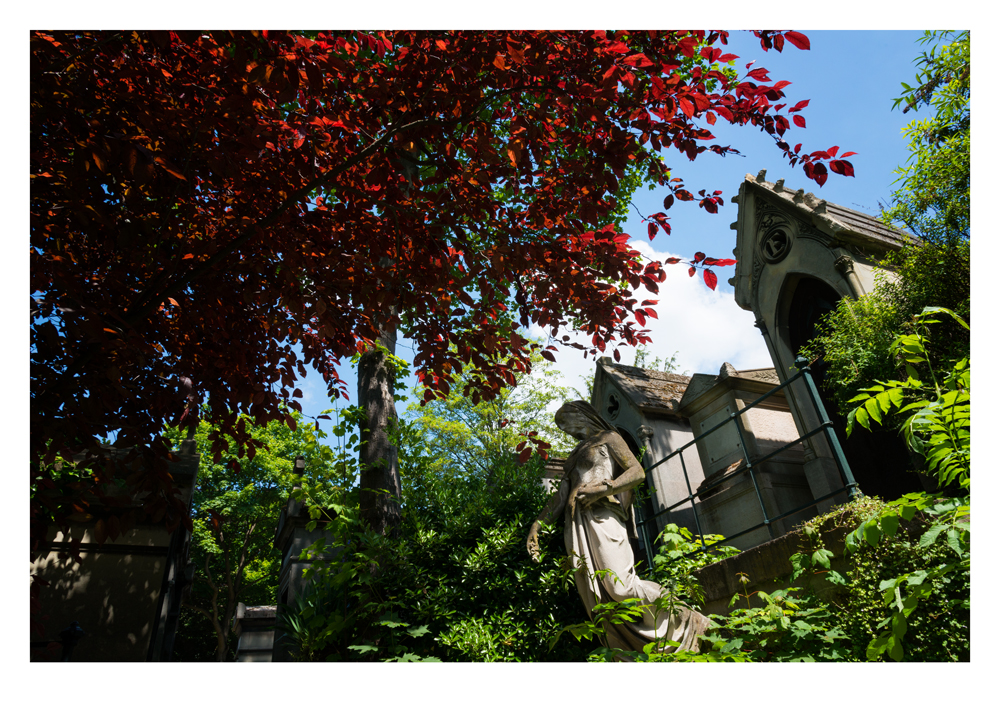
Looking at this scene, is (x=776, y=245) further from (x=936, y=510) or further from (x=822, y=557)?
(x=936, y=510)

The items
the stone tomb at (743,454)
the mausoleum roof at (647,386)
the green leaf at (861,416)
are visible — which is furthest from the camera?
the mausoleum roof at (647,386)

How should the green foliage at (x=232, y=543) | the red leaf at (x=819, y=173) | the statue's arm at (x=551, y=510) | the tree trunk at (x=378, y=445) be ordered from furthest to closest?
the green foliage at (x=232, y=543) → the tree trunk at (x=378, y=445) → the statue's arm at (x=551, y=510) → the red leaf at (x=819, y=173)

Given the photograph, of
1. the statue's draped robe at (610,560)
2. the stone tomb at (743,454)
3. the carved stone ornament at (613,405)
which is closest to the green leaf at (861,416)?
the statue's draped robe at (610,560)

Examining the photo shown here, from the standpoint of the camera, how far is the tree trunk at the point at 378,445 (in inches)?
208

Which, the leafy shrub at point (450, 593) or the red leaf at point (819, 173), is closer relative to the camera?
the red leaf at point (819, 173)

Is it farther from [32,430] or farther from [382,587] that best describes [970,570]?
[32,430]

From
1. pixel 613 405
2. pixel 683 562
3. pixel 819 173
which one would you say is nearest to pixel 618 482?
pixel 683 562

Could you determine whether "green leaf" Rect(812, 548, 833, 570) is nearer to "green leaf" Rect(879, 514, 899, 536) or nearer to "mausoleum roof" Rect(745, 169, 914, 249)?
"green leaf" Rect(879, 514, 899, 536)

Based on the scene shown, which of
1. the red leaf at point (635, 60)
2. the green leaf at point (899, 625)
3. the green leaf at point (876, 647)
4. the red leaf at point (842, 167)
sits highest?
the red leaf at point (635, 60)

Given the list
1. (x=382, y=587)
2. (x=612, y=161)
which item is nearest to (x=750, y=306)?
(x=612, y=161)

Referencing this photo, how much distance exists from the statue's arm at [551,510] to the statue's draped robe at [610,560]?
2 centimetres

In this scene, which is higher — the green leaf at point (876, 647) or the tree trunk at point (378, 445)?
the tree trunk at point (378, 445)

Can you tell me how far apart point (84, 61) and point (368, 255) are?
1954 mm

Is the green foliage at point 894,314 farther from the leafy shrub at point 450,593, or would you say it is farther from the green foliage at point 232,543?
the green foliage at point 232,543
